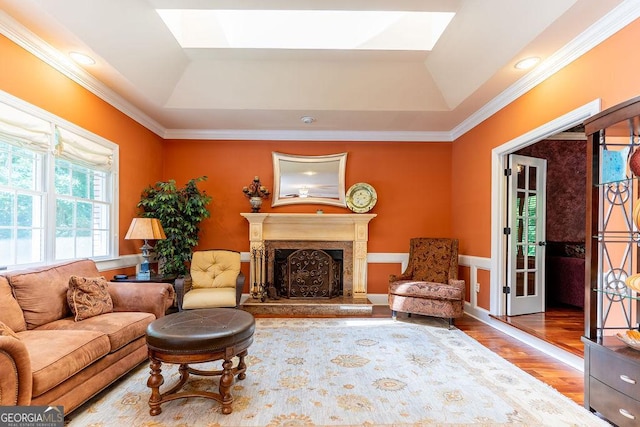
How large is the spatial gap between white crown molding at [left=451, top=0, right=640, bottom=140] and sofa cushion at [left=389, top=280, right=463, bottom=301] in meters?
2.26

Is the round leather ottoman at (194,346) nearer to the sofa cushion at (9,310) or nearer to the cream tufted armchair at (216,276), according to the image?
the sofa cushion at (9,310)

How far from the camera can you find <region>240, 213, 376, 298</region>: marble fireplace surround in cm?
509

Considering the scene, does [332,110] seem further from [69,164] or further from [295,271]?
[69,164]

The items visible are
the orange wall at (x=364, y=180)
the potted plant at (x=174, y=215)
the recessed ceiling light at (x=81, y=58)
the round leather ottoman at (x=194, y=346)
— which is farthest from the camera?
the orange wall at (x=364, y=180)

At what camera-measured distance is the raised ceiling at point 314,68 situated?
2.65 meters

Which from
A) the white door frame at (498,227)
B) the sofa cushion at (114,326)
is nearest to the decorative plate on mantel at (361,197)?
the white door frame at (498,227)

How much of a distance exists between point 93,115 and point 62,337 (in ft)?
8.05

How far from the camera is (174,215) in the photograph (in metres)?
4.52

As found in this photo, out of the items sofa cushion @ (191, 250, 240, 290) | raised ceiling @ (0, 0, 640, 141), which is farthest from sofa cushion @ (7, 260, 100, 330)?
raised ceiling @ (0, 0, 640, 141)

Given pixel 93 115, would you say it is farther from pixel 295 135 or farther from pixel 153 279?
pixel 295 135

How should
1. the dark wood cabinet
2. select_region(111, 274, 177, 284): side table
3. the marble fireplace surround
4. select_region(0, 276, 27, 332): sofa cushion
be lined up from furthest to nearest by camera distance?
the marble fireplace surround
select_region(111, 274, 177, 284): side table
select_region(0, 276, 27, 332): sofa cushion
the dark wood cabinet

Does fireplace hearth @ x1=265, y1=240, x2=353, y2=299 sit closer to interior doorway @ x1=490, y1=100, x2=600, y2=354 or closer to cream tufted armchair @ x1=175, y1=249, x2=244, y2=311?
cream tufted armchair @ x1=175, y1=249, x2=244, y2=311

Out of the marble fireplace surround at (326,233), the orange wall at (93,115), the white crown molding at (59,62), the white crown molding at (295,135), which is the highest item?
the white crown molding at (59,62)

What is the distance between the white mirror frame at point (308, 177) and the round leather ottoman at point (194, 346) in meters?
3.10
